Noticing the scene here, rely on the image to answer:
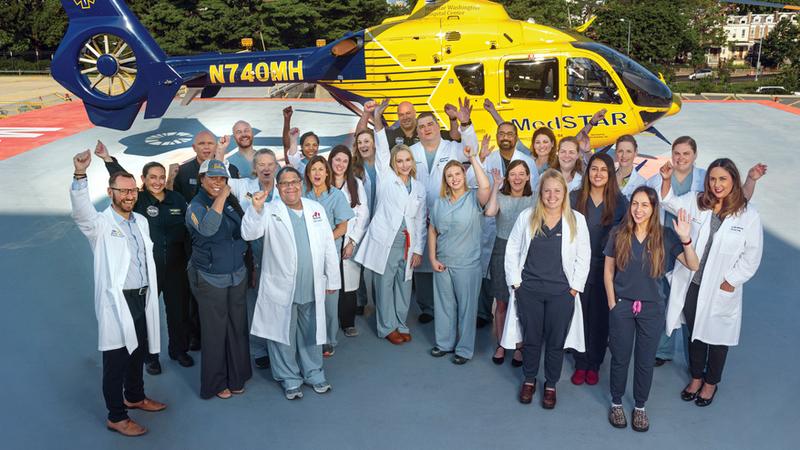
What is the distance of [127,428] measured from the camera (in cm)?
438

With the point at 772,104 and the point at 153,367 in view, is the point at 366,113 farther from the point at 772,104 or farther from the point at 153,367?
the point at 772,104

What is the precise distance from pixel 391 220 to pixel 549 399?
6.28 feet

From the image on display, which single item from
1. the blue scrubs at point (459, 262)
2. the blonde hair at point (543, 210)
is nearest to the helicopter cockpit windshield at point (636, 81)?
the blue scrubs at point (459, 262)

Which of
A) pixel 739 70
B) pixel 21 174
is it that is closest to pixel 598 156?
pixel 21 174

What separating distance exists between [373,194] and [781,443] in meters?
3.72

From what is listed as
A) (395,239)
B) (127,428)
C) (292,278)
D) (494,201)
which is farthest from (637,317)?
(127,428)

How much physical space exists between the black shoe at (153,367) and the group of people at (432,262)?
0.02 meters

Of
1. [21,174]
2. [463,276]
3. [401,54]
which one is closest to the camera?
[463,276]

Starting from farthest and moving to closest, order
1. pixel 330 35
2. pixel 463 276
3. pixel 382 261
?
pixel 330 35 → pixel 382 261 → pixel 463 276

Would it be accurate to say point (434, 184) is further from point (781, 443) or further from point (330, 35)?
point (330, 35)

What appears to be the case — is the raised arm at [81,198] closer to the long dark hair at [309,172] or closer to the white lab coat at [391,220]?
the long dark hair at [309,172]

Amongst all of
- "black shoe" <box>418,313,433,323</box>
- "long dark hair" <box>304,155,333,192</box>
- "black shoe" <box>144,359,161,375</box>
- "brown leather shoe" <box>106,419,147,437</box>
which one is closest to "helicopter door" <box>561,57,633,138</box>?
"black shoe" <box>418,313,433,323</box>

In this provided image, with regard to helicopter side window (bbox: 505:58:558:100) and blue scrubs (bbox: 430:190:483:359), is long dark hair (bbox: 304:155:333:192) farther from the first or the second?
helicopter side window (bbox: 505:58:558:100)

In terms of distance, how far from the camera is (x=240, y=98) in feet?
63.5
